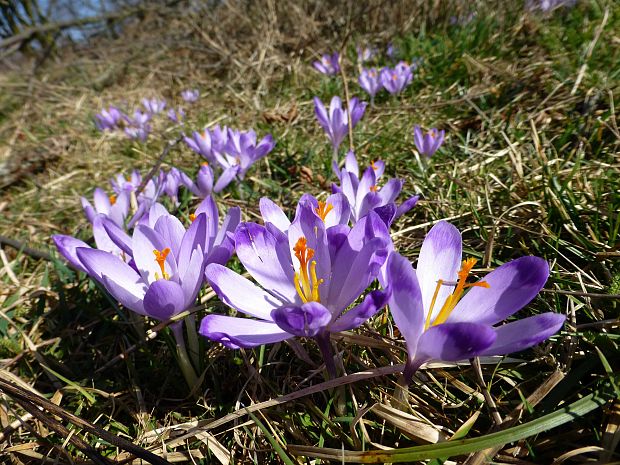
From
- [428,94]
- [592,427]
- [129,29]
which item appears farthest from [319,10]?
[592,427]

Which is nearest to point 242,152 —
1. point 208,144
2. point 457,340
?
point 208,144

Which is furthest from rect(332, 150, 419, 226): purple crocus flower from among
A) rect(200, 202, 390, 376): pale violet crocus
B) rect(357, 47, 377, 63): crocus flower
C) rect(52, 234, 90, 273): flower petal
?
rect(357, 47, 377, 63): crocus flower

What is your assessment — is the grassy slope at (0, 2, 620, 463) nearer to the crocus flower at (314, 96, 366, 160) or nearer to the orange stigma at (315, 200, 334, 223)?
the crocus flower at (314, 96, 366, 160)

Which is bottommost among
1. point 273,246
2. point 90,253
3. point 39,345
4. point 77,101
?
point 39,345

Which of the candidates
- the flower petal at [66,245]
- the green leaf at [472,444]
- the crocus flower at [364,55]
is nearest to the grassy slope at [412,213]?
the green leaf at [472,444]

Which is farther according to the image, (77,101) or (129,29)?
(129,29)

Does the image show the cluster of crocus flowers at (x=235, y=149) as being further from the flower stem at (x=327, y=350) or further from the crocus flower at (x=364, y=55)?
the crocus flower at (x=364, y=55)

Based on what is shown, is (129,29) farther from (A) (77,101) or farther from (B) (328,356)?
(B) (328,356)
